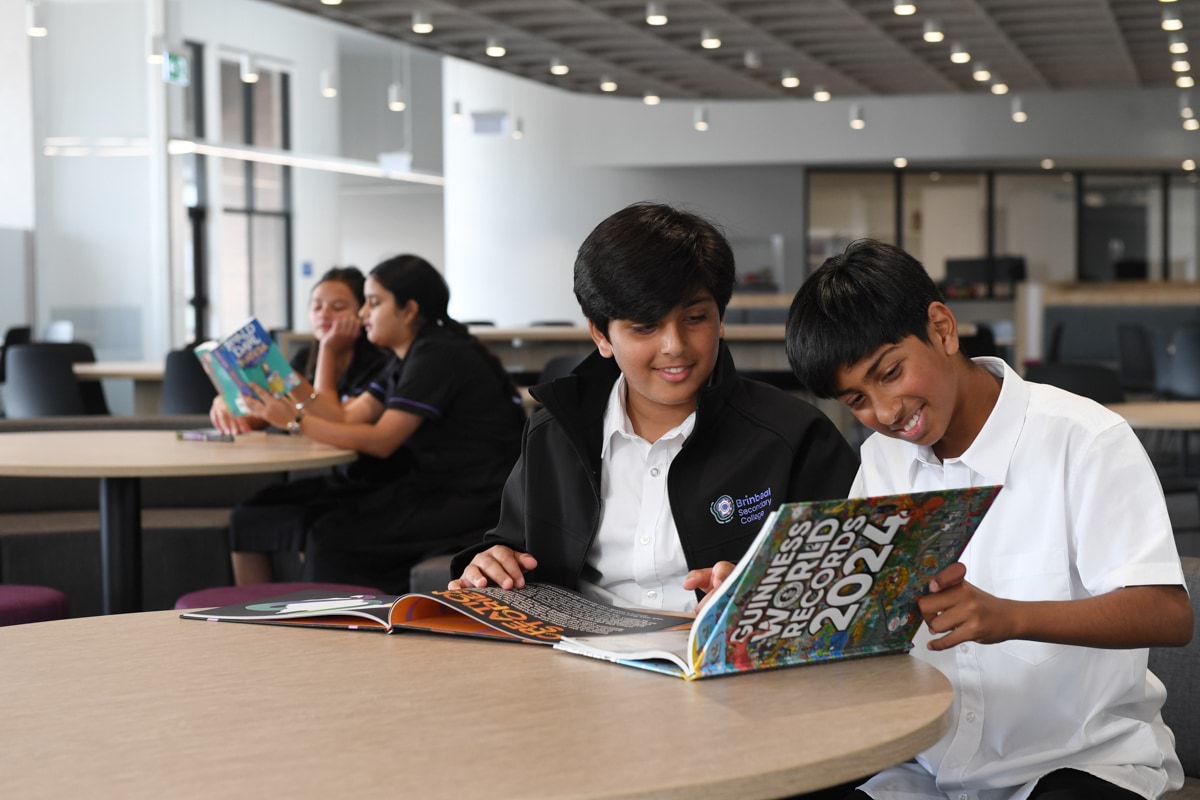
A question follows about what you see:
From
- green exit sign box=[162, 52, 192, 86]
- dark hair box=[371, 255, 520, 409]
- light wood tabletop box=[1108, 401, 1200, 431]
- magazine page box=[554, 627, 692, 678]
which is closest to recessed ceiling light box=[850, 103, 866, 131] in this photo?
green exit sign box=[162, 52, 192, 86]

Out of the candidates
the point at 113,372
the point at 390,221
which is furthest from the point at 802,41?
the point at 390,221

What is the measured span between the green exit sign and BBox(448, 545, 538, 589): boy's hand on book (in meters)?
9.18

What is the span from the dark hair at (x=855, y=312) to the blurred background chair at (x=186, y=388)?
18.4ft

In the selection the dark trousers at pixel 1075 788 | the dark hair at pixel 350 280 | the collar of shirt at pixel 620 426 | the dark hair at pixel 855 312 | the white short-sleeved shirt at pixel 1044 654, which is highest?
the dark hair at pixel 350 280

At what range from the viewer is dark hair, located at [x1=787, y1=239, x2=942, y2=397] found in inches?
57.7

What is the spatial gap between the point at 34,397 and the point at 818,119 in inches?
401

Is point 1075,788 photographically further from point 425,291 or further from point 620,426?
point 425,291

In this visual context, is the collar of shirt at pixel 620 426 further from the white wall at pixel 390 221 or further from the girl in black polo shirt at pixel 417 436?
the white wall at pixel 390 221

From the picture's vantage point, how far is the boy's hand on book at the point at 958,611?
1279mm

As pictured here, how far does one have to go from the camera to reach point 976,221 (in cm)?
1684

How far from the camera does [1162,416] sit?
444cm

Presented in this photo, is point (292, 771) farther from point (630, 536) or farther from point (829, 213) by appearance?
point (829, 213)

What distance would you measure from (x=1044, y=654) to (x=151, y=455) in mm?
2480

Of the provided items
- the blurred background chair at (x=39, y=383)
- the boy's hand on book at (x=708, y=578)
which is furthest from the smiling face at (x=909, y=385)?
the blurred background chair at (x=39, y=383)
